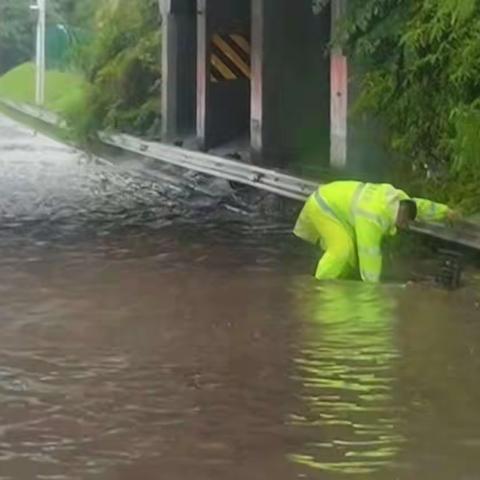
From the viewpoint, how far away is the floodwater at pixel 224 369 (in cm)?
748

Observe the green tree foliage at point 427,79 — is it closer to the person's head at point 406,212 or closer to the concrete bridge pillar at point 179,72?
the person's head at point 406,212

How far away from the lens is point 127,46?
123ft

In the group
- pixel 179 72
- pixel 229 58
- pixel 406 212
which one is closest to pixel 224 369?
pixel 406 212

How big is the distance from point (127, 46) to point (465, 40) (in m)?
23.5

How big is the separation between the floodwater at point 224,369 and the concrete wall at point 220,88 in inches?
577

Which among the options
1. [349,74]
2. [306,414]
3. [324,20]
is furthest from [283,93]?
[306,414]

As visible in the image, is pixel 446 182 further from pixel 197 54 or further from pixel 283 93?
pixel 197 54

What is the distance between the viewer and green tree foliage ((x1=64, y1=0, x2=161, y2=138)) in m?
36.7

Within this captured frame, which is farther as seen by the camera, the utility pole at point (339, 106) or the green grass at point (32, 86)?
the green grass at point (32, 86)

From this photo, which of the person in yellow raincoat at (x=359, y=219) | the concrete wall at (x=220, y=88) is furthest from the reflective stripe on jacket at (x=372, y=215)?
the concrete wall at (x=220, y=88)

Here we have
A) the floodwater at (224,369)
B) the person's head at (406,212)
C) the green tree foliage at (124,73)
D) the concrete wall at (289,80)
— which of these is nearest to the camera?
the floodwater at (224,369)

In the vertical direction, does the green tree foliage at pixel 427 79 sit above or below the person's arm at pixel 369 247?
above

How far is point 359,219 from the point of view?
42.8 ft

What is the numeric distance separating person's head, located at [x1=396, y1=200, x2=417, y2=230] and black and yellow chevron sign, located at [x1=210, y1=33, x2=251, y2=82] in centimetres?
1858
